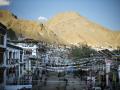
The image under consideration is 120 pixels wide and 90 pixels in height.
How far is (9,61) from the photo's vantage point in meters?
4.52

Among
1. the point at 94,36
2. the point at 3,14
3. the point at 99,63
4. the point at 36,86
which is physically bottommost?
the point at 36,86

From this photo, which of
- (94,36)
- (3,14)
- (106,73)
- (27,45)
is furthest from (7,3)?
(106,73)

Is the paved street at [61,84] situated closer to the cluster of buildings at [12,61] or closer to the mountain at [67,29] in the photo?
the cluster of buildings at [12,61]

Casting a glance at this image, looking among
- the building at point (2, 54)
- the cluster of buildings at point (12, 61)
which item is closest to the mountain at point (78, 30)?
the cluster of buildings at point (12, 61)

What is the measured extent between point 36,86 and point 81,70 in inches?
25.7

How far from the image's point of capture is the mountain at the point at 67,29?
4.50 metres

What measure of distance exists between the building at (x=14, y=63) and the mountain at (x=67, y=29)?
0.29m

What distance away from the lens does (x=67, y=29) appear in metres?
4.52

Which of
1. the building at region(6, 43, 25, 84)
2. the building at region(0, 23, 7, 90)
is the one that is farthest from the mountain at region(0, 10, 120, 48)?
the building at region(6, 43, 25, 84)

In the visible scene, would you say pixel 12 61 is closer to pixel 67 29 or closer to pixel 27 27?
pixel 27 27

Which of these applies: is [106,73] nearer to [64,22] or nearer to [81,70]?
[81,70]

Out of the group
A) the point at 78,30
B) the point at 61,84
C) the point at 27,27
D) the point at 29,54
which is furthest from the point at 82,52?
the point at 27,27

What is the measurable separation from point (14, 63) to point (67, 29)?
2.92 feet

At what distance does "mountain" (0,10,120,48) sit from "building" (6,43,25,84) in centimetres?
29
